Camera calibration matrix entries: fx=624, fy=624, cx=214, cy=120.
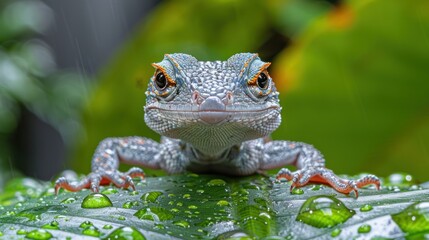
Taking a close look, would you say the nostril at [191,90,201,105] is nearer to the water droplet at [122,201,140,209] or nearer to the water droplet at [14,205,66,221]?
the water droplet at [122,201,140,209]

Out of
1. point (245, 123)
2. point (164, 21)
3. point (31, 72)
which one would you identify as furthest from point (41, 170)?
point (245, 123)

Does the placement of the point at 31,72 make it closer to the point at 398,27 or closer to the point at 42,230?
the point at 398,27

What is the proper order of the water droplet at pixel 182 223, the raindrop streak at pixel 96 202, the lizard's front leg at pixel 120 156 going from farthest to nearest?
1. the lizard's front leg at pixel 120 156
2. the raindrop streak at pixel 96 202
3. the water droplet at pixel 182 223

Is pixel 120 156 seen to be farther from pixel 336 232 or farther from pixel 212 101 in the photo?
pixel 336 232

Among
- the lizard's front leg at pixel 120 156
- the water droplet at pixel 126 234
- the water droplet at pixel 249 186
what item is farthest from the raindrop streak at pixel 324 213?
the lizard's front leg at pixel 120 156

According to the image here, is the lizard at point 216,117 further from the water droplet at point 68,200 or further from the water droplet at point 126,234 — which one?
the water droplet at point 126,234

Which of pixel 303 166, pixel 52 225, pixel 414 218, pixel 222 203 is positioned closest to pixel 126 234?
pixel 52 225
